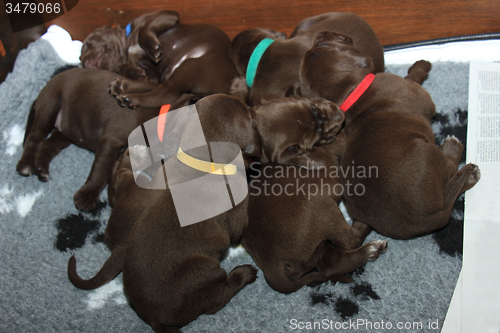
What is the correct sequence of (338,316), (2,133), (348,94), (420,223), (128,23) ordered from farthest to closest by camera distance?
(128,23), (2,133), (348,94), (338,316), (420,223)

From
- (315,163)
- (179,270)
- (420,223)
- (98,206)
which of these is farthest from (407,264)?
(98,206)

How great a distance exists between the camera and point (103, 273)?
2264 mm

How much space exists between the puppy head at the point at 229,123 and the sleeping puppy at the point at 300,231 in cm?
24

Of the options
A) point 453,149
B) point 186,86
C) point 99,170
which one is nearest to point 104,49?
point 186,86

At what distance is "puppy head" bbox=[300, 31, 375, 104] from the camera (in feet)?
8.20

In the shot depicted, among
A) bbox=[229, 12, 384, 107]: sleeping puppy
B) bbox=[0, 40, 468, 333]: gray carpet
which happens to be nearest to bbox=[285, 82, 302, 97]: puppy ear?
bbox=[229, 12, 384, 107]: sleeping puppy

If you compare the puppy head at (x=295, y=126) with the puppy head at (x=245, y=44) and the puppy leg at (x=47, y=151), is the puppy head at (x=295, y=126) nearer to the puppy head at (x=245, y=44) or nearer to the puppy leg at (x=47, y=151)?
the puppy head at (x=245, y=44)

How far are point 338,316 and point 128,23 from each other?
9.04 feet

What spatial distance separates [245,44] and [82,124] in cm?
127

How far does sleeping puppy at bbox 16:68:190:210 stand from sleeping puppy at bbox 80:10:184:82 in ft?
0.70

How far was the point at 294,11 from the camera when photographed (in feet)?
10.4

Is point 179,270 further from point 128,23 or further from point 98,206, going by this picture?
point 128,23

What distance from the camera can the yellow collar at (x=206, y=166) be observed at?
2.04 m
